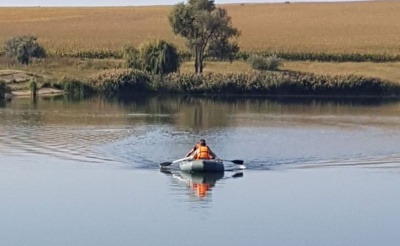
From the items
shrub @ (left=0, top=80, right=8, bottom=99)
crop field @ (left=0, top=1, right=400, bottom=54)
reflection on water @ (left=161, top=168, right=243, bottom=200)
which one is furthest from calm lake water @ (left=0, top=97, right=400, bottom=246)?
crop field @ (left=0, top=1, right=400, bottom=54)

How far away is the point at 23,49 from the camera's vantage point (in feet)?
275

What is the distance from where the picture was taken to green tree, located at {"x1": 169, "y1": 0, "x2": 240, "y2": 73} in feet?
253

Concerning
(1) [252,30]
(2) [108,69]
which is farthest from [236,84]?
(1) [252,30]

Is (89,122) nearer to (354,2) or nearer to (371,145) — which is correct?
(371,145)

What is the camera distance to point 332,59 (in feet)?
284

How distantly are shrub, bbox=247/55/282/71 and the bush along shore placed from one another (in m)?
3.03

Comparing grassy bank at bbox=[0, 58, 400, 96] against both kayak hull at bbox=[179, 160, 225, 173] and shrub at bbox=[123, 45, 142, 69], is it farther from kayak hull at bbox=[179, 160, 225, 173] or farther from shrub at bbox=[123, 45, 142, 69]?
kayak hull at bbox=[179, 160, 225, 173]

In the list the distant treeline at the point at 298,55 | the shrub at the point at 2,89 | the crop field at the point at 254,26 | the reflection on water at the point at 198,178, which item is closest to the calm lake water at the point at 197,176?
the reflection on water at the point at 198,178

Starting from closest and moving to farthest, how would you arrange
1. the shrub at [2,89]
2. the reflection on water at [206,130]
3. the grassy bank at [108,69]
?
the reflection on water at [206,130] < the shrub at [2,89] < the grassy bank at [108,69]

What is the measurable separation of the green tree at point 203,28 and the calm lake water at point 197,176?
57.1 feet

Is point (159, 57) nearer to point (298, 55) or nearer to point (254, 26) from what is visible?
point (298, 55)

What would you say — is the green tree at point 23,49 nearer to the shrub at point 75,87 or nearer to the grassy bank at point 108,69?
the grassy bank at point 108,69

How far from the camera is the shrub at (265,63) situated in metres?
80.4

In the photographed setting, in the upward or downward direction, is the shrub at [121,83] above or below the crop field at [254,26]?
below
